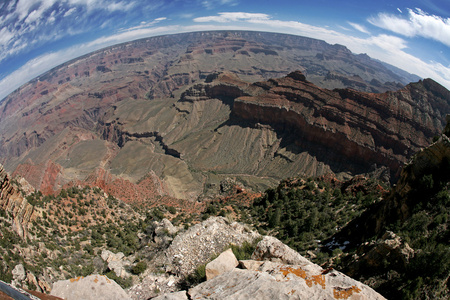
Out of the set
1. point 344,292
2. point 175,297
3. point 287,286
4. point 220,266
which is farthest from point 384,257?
point 175,297

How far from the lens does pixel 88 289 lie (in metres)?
10.2

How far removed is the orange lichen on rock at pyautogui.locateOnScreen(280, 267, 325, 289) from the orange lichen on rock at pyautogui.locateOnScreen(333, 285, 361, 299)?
1.16 ft

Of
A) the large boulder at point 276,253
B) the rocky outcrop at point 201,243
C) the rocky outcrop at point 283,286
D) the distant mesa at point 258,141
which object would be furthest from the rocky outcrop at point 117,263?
the distant mesa at point 258,141

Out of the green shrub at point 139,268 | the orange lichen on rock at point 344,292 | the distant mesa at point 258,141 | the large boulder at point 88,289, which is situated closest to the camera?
the orange lichen on rock at point 344,292

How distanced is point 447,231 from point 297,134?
88.4 metres

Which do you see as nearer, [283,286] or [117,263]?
[283,286]

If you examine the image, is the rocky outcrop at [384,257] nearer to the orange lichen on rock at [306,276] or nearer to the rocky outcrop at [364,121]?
the orange lichen on rock at [306,276]

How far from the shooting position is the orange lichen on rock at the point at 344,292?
21.7 feet

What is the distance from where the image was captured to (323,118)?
294ft

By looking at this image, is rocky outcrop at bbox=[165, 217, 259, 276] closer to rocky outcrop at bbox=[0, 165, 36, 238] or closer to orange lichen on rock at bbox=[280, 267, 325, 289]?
orange lichen on rock at bbox=[280, 267, 325, 289]

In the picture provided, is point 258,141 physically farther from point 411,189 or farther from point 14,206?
point 14,206

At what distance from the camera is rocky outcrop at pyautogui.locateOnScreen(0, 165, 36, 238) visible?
66.4ft

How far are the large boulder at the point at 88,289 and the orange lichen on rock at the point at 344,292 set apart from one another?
316 inches

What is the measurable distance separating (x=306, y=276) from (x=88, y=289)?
9006mm
